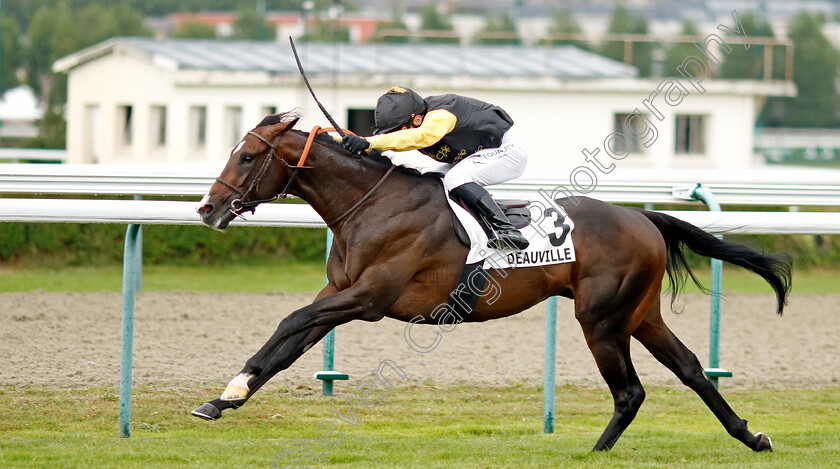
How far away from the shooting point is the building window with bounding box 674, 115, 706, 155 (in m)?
22.8

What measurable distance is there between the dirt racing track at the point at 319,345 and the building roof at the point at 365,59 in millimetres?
12356

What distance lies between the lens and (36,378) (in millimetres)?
6379

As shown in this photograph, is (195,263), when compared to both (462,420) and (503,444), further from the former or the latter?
(503,444)

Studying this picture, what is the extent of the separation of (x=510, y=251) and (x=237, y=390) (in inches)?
54.6

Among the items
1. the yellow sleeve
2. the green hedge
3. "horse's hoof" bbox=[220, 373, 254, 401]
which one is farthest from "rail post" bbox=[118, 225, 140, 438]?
the green hedge

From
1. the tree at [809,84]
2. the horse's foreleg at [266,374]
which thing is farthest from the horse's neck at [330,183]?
the tree at [809,84]

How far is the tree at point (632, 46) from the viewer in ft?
182

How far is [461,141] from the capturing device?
5.04 m

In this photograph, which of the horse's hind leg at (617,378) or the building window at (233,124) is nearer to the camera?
the horse's hind leg at (617,378)

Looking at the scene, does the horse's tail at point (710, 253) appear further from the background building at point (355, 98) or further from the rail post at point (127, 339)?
the background building at point (355, 98)

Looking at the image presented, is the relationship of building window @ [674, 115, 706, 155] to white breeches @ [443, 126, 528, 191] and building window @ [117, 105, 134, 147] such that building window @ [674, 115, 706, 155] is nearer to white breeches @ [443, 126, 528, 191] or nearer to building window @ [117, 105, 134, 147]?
building window @ [117, 105, 134, 147]

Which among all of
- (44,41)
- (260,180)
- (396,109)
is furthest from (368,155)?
(44,41)

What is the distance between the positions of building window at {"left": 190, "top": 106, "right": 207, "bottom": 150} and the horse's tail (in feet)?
56.4

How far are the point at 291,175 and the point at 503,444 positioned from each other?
1.69 meters
